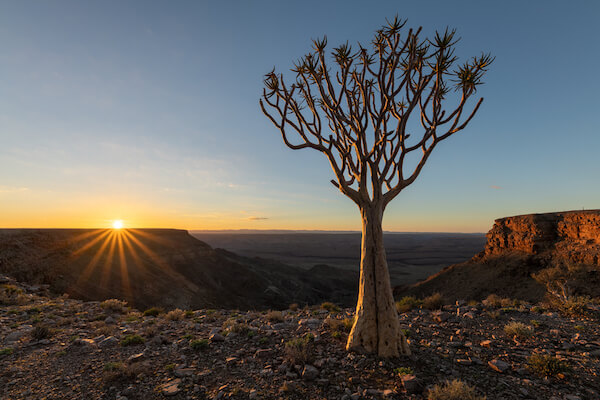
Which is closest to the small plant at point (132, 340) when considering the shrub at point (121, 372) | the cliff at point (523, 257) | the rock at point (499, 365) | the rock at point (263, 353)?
the shrub at point (121, 372)

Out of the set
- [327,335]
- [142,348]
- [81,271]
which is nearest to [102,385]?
[142,348]

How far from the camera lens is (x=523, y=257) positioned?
3222cm

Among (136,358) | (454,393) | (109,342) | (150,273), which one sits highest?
(454,393)

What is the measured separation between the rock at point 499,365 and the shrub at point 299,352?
394 centimetres

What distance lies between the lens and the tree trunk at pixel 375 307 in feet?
20.4

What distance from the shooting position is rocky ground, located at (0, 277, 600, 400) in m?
5.20

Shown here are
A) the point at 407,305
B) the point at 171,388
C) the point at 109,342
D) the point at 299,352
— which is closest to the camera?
the point at 171,388

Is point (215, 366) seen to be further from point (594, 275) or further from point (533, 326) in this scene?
point (594, 275)

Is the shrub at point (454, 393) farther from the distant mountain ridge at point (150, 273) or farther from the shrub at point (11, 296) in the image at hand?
the distant mountain ridge at point (150, 273)

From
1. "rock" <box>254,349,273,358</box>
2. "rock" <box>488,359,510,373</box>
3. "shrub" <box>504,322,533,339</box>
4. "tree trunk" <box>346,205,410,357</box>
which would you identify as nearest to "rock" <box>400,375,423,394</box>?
"tree trunk" <box>346,205,410,357</box>

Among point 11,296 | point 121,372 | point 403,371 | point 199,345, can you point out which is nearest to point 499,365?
point 403,371

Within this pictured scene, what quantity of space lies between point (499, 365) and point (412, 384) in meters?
2.21

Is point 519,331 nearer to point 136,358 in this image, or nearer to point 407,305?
point 407,305

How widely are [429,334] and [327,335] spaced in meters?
2.99
